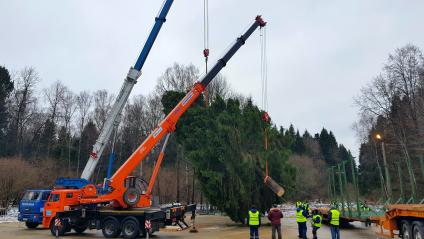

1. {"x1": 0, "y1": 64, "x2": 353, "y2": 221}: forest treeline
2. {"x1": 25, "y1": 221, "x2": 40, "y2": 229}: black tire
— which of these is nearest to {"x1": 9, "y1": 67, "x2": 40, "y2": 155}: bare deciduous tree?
{"x1": 0, "y1": 64, "x2": 353, "y2": 221}: forest treeline

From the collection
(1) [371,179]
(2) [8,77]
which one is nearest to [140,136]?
(2) [8,77]

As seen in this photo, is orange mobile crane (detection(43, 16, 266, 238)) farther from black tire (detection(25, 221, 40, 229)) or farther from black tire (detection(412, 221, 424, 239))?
black tire (detection(412, 221, 424, 239))

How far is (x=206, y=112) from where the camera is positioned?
2345 centimetres

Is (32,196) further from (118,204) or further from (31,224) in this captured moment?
(118,204)

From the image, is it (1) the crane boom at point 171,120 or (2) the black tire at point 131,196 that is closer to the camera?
(2) the black tire at point 131,196

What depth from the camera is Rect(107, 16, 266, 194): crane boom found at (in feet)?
50.9

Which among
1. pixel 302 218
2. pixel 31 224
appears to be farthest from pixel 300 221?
pixel 31 224

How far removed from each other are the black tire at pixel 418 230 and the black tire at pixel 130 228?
10.1 meters

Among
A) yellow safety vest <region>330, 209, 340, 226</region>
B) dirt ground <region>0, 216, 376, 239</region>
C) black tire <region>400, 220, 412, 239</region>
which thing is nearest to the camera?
black tire <region>400, 220, 412, 239</region>

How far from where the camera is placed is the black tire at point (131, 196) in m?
15.4

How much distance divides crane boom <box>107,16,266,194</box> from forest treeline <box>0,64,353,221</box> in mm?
4269

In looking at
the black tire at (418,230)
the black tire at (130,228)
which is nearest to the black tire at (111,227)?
the black tire at (130,228)

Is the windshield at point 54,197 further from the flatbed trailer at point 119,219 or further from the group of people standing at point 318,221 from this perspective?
the group of people standing at point 318,221

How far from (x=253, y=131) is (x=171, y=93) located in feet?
34.2
